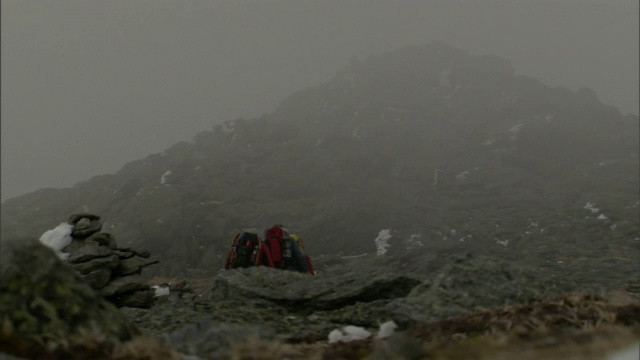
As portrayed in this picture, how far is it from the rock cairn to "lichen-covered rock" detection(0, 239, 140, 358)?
12.4 metres

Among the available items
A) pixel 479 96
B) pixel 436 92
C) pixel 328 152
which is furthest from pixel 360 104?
pixel 328 152

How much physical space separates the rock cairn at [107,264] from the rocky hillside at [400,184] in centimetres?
2806

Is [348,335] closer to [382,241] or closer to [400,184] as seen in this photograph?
[382,241]

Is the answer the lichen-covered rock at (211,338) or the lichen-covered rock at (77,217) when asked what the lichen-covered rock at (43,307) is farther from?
the lichen-covered rock at (77,217)

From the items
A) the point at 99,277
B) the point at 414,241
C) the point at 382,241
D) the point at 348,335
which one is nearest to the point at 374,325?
the point at 348,335

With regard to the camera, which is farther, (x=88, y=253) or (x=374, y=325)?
(x=88, y=253)

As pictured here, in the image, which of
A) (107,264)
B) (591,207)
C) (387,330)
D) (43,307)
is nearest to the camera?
(43,307)

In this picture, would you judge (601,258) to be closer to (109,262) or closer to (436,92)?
(109,262)

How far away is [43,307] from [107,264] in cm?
1473

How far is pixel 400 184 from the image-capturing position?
9694 cm

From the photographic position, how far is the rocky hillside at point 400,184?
62.5 meters

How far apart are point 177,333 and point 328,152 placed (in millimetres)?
111621

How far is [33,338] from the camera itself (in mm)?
6598

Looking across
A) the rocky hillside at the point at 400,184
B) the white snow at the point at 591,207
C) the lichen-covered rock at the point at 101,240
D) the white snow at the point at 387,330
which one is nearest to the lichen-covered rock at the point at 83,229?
the lichen-covered rock at the point at 101,240
